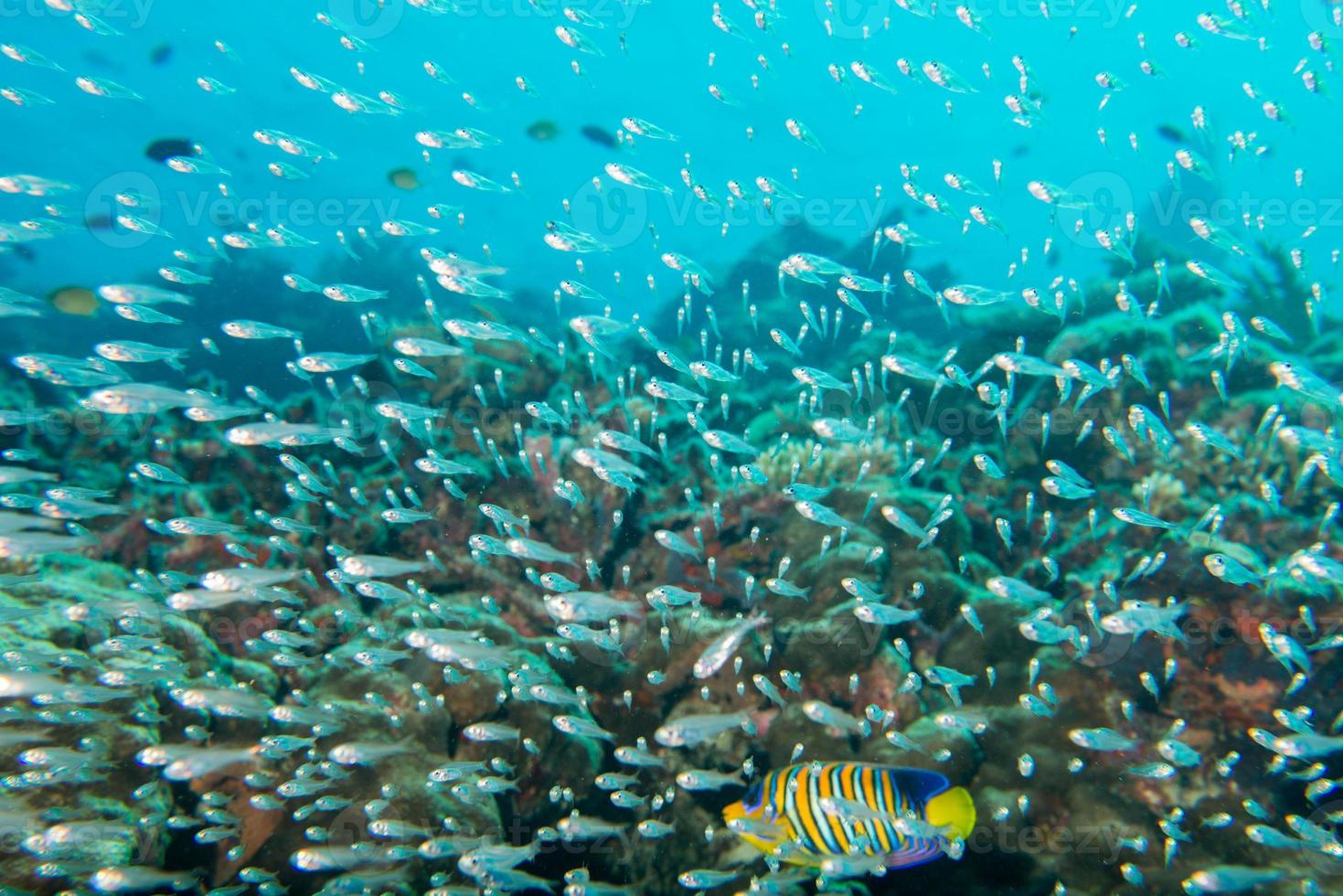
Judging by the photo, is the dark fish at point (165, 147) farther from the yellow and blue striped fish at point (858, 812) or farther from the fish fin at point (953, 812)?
the fish fin at point (953, 812)

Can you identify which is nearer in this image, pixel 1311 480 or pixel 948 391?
pixel 1311 480

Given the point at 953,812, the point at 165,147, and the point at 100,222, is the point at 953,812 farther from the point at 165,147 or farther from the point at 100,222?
the point at 100,222

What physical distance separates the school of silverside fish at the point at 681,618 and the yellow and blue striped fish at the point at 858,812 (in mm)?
20

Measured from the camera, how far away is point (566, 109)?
233 ft

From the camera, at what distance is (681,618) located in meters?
6.03

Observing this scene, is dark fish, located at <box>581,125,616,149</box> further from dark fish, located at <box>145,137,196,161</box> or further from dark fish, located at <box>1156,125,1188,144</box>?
dark fish, located at <box>1156,125,1188,144</box>

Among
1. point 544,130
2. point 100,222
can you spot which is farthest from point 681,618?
point 100,222

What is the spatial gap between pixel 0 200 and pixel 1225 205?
10019cm

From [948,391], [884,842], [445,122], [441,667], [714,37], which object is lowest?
[884,842]

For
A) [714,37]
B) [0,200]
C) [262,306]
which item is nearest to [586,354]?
[262,306]

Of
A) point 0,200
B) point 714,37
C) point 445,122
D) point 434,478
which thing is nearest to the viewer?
point 434,478

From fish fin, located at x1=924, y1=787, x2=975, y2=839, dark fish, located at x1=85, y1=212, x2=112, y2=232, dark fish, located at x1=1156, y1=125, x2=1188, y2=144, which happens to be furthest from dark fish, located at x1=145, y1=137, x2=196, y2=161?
dark fish, located at x1=1156, y1=125, x2=1188, y2=144

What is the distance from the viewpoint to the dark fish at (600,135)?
16125 mm

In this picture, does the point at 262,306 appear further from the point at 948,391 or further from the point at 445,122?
the point at 445,122
